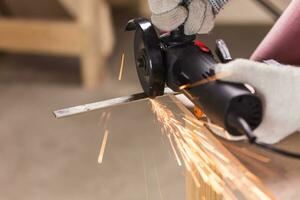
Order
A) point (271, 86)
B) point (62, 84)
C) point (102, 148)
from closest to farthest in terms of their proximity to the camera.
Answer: point (271, 86), point (102, 148), point (62, 84)

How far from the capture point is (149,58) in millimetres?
623

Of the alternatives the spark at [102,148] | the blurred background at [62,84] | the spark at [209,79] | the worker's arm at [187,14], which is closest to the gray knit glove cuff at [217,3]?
the worker's arm at [187,14]

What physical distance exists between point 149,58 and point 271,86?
0.16m

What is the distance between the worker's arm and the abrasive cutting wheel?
19 millimetres

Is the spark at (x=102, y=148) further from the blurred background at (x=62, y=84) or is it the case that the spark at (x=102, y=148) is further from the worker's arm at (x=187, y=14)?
the worker's arm at (x=187, y=14)

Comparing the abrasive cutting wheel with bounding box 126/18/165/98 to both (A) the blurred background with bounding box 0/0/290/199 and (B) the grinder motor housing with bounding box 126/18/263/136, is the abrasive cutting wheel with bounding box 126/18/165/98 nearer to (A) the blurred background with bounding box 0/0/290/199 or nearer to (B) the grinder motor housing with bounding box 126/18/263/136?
(B) the grinder motor housing with bounding box 126/18/263/136

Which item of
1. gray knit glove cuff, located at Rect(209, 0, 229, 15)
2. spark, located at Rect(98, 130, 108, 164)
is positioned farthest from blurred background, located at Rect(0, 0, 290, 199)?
gray knit glove cuff, located at Rect(209, 0, 229, 15)

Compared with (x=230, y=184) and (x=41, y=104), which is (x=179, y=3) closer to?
(x=230, y=184)

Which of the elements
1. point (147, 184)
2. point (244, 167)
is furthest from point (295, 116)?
point (147, 184)

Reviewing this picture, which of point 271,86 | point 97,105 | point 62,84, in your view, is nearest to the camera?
point 271,86

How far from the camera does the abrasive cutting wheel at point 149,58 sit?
2.05 ft

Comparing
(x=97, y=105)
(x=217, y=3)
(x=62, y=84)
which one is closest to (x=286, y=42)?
(x=217, y=3)

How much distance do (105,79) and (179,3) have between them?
161cm

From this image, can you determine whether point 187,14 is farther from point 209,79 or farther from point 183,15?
point 209,79
